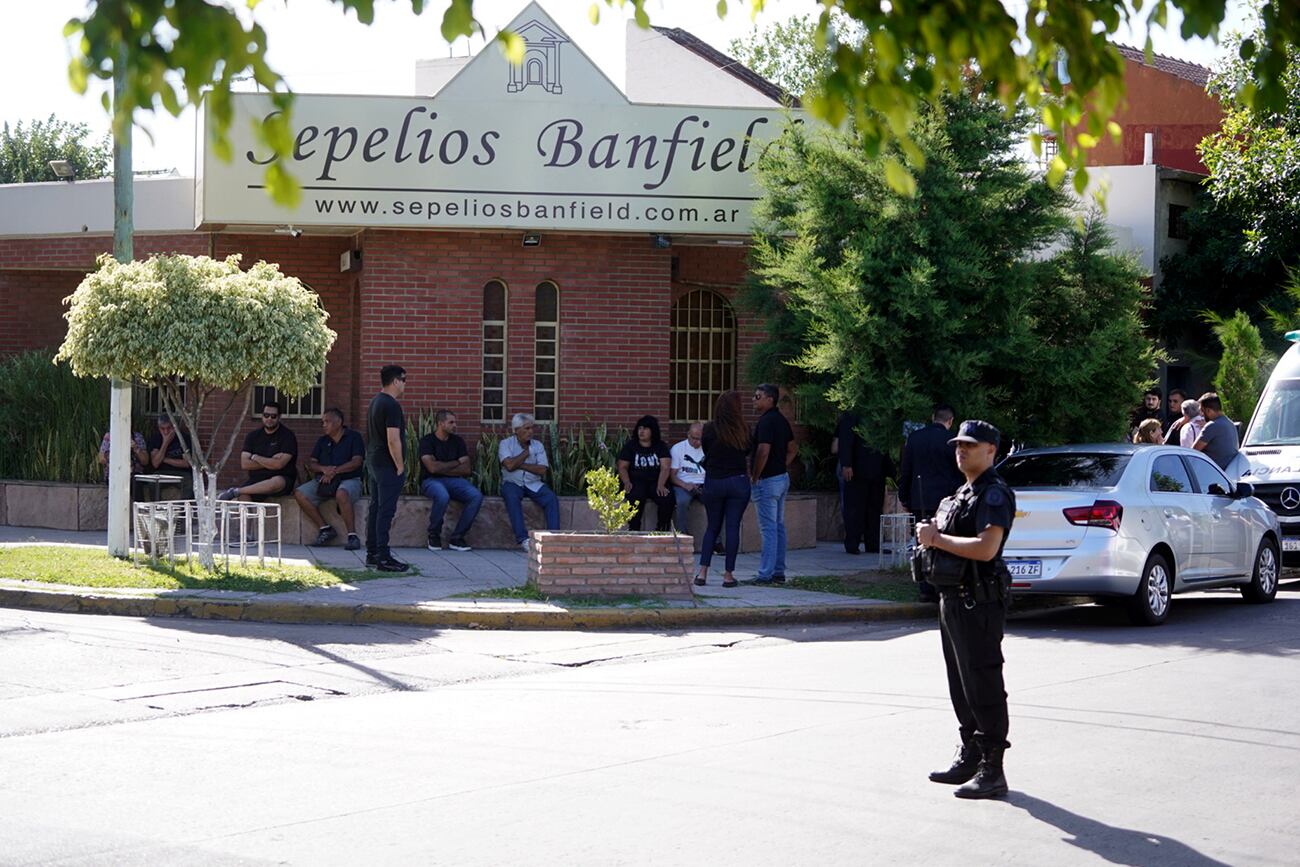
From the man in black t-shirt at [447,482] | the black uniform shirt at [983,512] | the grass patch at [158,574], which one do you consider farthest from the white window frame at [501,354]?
the black uniform shirt at [983,512]

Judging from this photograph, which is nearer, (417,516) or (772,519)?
(772,519)

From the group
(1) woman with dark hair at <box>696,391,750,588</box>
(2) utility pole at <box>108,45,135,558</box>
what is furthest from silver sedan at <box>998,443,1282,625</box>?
(2) utility pole at <box>108,45,135,558</box>

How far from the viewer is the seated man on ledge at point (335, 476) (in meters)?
16.3

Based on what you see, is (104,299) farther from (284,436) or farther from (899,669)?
(899,669)

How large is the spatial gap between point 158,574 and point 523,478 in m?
4.35

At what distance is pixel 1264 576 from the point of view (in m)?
14.4

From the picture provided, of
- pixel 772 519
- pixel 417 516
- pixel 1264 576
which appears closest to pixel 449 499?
pixel 417 516

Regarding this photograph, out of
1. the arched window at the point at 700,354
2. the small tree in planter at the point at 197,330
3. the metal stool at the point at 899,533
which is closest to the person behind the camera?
the small tree in planter at the point at 197,330

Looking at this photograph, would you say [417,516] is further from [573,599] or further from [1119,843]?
[1119,843]

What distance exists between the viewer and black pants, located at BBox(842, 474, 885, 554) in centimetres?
1742

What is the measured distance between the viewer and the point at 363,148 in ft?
57.2

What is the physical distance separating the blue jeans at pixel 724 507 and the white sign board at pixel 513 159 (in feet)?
14.9

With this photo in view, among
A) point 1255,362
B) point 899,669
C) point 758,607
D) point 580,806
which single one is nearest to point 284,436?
point 758,607

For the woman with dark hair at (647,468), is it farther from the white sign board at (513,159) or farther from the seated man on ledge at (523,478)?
the white sign board at (513,159)
